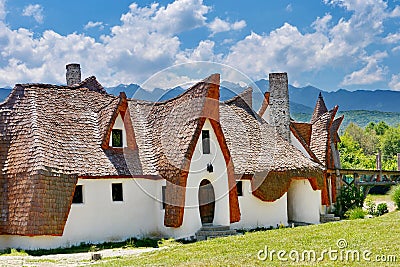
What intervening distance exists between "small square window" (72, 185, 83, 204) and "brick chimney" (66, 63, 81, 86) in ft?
28.8

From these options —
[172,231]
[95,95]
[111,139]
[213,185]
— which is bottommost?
[172,231]

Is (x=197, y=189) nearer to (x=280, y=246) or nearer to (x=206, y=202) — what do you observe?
(x=206, y=202)

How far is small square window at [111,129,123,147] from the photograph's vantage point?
79.5 ft

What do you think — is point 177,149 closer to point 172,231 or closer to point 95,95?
point 172,231

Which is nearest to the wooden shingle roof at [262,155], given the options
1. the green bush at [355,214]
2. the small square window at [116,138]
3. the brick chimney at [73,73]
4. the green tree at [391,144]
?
the green bush at [355,214]

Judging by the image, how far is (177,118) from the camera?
24547 mm

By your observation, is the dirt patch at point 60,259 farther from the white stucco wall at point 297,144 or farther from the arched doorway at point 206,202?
the white stucco wall at point 297,144

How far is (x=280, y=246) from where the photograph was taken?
15.7m

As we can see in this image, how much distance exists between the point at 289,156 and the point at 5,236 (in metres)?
A: 13.7

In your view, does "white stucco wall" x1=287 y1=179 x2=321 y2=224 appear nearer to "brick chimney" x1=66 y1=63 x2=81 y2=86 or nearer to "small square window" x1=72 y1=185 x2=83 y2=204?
"small square window" x1=72 y1=185 x2=83 y2=204

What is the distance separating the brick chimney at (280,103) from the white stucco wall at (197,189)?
303 inches

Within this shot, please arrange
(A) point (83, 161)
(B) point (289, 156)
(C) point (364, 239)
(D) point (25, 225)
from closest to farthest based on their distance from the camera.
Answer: (C) point (364, 239), (D) point (25, 225), (A) point (83, 161), (B) point (289, 156)

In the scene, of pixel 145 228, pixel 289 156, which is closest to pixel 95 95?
pixel 145 228

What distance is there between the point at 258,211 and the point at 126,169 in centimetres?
680
